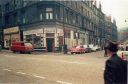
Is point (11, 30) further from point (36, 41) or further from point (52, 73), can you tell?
point (52, 73)

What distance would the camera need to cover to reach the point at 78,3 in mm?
54812

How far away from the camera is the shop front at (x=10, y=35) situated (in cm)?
4984

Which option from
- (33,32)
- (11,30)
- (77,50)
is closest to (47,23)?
(33,32)

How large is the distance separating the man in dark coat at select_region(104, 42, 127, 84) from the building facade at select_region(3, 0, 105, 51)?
3504 cm

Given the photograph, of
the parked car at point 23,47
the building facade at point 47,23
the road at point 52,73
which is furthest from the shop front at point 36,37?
the road at point 52,73

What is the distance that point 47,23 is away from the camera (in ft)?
140

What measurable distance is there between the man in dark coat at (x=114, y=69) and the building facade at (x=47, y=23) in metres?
35.0

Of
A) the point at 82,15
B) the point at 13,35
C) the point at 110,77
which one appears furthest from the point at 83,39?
the point at 110,77

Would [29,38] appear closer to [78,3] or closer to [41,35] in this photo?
[41,35]

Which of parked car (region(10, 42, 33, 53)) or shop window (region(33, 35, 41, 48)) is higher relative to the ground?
shop window (region(33, 35, 41, 48))

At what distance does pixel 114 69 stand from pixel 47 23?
38.6 meters

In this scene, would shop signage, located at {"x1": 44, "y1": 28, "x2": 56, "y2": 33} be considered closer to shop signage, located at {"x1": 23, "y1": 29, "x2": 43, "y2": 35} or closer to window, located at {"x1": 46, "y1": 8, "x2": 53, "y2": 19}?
shop signage, located at {"x1": 23, "y1": 29, "x2": 43, "y2": 35}

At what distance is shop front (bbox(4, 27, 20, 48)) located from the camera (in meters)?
49.8

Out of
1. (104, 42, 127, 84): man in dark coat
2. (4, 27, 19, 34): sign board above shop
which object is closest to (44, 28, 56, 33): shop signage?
(4, 27, 19, 34): sign board above shop
